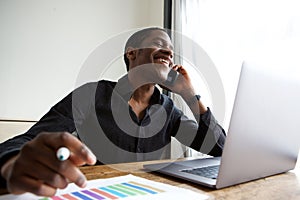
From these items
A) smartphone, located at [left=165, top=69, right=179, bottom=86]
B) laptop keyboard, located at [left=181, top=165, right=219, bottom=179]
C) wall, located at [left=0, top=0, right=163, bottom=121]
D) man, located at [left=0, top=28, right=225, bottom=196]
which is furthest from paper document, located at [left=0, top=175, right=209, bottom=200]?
wall, located at [left=0, top=0, right=163, bottom=121]

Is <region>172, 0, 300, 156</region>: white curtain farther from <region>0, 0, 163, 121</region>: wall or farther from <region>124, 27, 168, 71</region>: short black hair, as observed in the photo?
<region>0, 0, 163, 121</region>: wall

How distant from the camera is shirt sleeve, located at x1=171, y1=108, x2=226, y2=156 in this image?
122 cm

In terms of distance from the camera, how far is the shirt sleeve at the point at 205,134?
1220mm

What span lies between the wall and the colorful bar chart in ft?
5.02

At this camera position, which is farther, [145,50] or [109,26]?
[109,26]

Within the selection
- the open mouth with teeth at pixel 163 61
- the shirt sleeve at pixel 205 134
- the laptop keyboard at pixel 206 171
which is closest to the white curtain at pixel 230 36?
the shirt sleeve at pixel 205 134

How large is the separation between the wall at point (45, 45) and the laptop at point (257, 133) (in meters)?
1.43

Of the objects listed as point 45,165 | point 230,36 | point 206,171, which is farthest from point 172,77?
point 45,165

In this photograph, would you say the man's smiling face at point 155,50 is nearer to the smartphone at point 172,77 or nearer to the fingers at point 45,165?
the smartphone at point 172,77

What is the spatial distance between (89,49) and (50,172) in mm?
2014

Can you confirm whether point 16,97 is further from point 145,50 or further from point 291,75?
point 291,75

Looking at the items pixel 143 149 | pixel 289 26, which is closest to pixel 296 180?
pixel 143 149

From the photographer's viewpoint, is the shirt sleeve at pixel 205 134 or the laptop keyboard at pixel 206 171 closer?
the laptop keyboard at pixel 206 171

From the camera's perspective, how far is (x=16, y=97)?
2.04 metres
